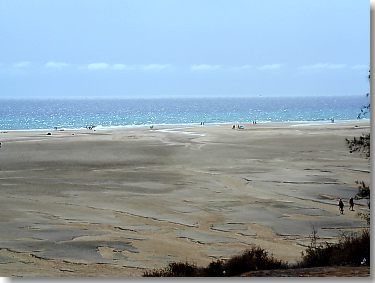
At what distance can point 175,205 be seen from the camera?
332 cm

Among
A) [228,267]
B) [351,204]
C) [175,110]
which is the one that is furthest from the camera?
[175,110]

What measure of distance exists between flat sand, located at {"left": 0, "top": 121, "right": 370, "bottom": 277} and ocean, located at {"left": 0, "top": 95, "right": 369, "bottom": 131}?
0.47 ft

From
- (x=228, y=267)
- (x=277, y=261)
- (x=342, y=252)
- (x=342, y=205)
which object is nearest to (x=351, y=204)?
(x=342, y=205)

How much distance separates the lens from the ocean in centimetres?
343

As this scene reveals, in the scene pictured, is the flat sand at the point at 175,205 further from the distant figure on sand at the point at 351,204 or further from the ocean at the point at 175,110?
the ocean at the point at 175,110

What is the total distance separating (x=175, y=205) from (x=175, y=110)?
817 millimetres

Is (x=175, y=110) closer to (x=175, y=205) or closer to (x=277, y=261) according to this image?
(x=175, y=205)

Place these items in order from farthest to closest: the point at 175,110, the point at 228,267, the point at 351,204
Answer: the point at 175,110
the point at 351,204
the point at 228,267

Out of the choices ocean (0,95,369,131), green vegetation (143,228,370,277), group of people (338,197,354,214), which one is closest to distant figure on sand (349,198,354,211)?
group of people (338,197,354,214)

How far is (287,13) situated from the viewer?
10.7ft

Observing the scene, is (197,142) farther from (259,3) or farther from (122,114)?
(259,3)

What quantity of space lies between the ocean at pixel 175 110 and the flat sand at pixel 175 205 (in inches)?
5.6

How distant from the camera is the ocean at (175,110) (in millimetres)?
3434

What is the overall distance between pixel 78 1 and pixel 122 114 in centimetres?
79
